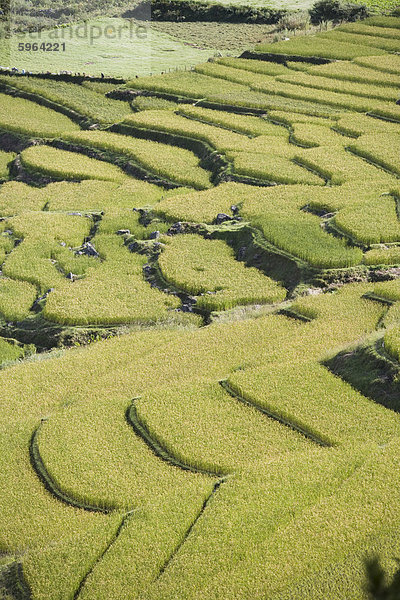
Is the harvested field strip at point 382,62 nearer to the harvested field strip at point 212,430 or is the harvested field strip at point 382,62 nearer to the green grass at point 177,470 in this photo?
Answer: the green grass at point 177,470

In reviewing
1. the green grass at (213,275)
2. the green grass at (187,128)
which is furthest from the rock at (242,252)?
the green grass at (187,128)

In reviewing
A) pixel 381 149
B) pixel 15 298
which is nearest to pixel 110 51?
pixel 381 149

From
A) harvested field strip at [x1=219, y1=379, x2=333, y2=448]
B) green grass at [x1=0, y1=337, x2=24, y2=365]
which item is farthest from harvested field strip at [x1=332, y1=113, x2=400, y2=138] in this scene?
harvested field strip at [x1=219, y1=379, x2=333, y2=448]

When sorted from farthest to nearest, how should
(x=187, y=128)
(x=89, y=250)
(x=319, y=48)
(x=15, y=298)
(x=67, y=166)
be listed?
1. (x=319, y=48)
2. (x=187, y=128)
3. (x=67, y=166)
4. (x=89, y=250)
5. (x=15, y=298)

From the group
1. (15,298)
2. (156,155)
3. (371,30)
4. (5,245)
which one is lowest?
(15,298)

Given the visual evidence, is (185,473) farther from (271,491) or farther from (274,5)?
(274,5)

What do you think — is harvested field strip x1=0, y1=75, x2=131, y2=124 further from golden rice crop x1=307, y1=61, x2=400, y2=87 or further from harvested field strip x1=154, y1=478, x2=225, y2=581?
harvested field strip x1=154, y1=478, x2=225, y2=581

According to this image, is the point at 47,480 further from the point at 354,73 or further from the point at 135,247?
the point at 354,73
